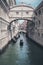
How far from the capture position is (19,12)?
47688 millimetres

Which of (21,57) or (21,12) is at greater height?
(21,12)

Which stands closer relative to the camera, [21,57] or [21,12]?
[21,57]

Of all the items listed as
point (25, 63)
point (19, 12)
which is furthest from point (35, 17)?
point (25, 63)

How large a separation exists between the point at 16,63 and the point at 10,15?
26914 mm

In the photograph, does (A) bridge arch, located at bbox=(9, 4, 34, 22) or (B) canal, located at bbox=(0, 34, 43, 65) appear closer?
(B) canal, located at bbox=(0, 34, 43, 65)

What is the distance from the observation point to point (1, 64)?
21.2 meters

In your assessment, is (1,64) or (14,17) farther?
(14,17)

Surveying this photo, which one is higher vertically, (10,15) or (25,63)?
(10,15)

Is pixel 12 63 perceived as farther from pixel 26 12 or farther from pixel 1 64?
pixel 26 12

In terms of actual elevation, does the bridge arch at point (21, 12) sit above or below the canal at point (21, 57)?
above

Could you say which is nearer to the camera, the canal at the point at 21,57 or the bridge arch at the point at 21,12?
the canal at the point at 21,57

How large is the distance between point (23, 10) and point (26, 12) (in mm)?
1002

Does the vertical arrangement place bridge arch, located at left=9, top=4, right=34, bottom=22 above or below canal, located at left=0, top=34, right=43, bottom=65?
above

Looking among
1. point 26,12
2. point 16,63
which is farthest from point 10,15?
point 16,63
